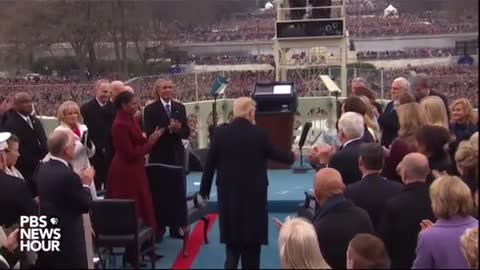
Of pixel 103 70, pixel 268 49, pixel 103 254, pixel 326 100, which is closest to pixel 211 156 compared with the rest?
pixel 103 254

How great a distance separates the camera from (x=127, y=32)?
36281 mm

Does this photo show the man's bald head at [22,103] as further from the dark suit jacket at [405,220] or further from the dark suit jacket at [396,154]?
the dark suit jacket at [405,220]

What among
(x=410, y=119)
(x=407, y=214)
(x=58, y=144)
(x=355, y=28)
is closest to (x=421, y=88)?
(x=410, y=119)

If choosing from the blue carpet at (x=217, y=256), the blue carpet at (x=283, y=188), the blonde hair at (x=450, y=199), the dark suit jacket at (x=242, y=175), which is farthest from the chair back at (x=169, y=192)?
the blonde hair at (x=450, y=199)

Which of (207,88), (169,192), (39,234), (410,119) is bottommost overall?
(207,88)

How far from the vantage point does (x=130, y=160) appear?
606cm

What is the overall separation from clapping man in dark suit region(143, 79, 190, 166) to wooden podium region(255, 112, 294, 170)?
112 inches

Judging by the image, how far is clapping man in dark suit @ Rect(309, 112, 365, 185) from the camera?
525 centimetres

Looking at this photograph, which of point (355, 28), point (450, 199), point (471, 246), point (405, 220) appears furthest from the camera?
point (355, 28)

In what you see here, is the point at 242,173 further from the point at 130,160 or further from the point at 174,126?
the point at 174,126

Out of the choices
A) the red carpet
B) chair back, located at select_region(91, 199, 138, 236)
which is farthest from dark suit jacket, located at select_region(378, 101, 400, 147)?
chair back, located at select_region(91, 199, 138, 236)

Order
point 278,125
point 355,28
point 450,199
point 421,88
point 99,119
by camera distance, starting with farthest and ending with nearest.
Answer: point 355,28 → point 278,125 → point 99,119 → point 421,88 → point 450,199

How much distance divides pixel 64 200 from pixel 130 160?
1.38 m

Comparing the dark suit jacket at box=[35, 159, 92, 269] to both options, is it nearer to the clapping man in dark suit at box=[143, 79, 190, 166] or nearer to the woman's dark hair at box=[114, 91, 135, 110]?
the woman's dark hair at box=[114, 91, 135, 110]
